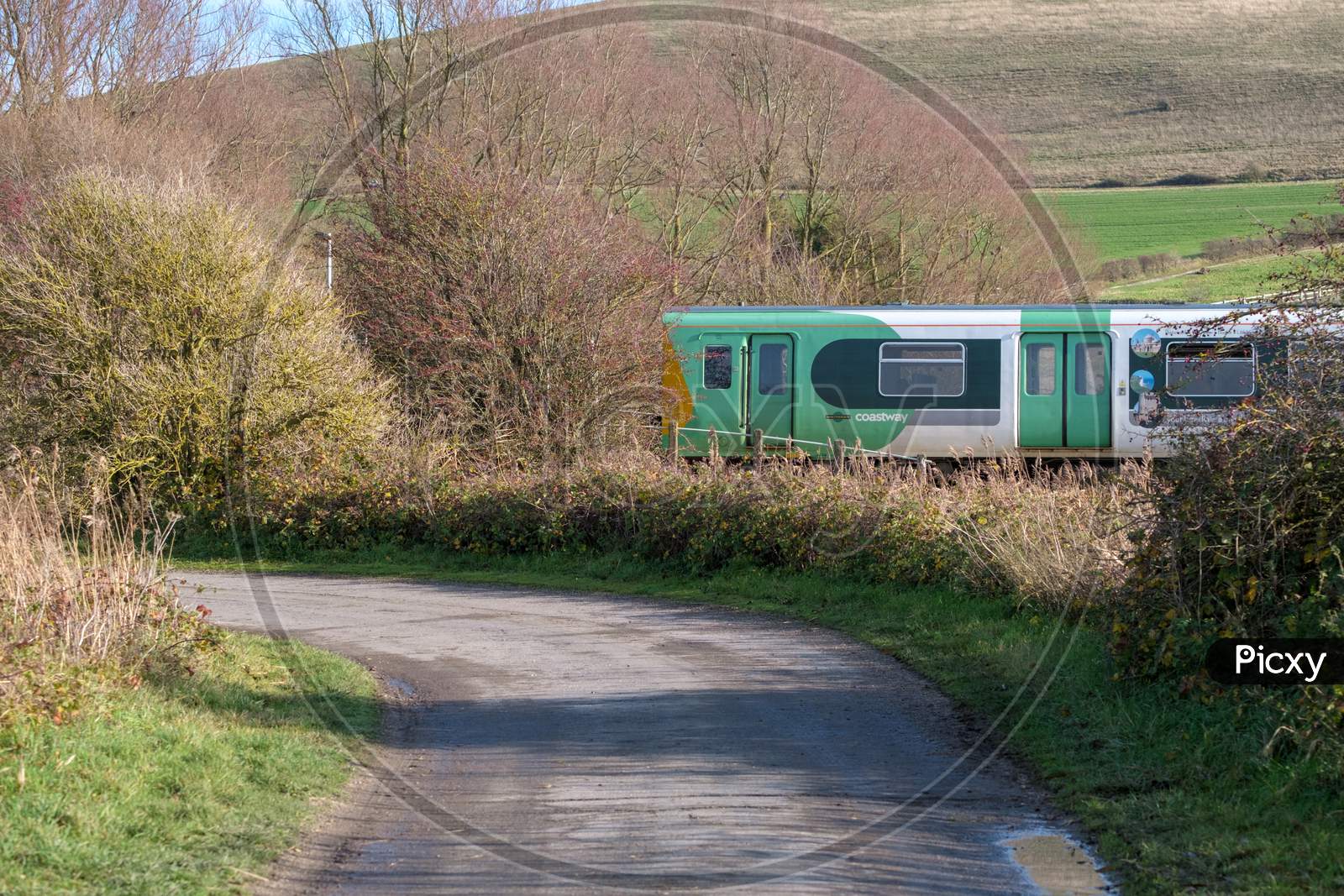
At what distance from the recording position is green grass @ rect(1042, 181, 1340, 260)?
44.2m

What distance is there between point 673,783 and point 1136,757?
2457 mm

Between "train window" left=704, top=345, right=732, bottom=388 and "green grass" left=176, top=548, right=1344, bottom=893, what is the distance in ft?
31.3

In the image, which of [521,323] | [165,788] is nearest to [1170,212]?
[521,323]

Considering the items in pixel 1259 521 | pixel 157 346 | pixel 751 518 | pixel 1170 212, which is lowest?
pixel 751 518

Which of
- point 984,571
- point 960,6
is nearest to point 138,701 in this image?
point 984,571

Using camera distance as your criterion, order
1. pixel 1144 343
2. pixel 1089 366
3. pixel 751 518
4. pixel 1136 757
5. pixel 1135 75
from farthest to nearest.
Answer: pixel 1135 75
pixel 1089 366
pixel 1144 343
pixel 751 518
pixel 1136 757

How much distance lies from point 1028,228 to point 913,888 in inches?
1221

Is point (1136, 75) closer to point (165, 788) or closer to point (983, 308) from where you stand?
point (983, 308)

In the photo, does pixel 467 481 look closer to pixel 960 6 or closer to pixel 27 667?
pixel 27 667

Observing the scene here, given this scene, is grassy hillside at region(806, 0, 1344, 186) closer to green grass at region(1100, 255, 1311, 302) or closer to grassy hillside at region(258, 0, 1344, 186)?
grassy hillside at region(258, 0, 1344, 186)

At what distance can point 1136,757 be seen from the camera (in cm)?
691

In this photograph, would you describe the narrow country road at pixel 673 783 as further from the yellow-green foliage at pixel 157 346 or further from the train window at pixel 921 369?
the yellow-green foliage at pixel 157 346

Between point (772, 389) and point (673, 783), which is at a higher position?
point (772, 389)

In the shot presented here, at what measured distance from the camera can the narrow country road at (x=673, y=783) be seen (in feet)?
18.0
